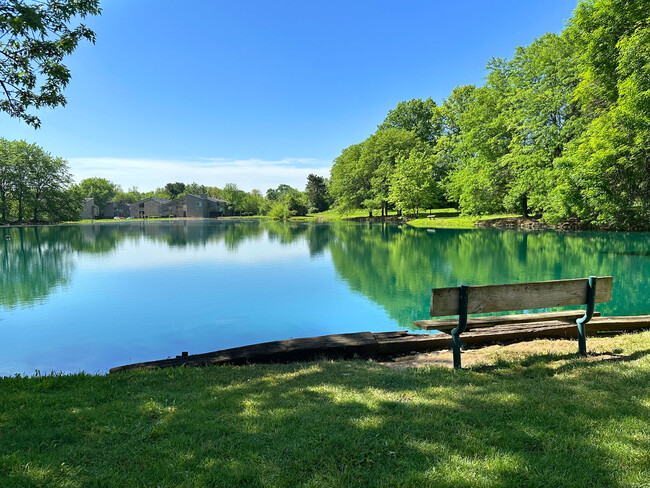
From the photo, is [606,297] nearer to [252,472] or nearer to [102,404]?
[252,472]

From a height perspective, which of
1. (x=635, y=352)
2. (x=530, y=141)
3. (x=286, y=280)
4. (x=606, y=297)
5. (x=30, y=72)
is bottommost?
(x=286, y=280)

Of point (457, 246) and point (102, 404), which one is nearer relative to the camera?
point (102, 404)

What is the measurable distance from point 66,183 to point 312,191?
170 ft

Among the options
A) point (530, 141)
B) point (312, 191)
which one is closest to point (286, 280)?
point (530, 141)

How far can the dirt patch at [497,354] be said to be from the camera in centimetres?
504

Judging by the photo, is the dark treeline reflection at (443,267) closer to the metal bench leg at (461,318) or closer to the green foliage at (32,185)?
the metal bench leg at (461,318)

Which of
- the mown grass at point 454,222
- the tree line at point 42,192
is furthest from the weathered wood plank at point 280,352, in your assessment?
the tree line at point 42,192

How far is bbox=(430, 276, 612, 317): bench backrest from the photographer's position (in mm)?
4578

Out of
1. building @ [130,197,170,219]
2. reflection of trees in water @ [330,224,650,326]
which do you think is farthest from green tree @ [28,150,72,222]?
reflection of trees in water @ [330,224,650,326]

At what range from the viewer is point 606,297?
5137 millimetres

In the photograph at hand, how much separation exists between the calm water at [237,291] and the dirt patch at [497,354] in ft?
12.2

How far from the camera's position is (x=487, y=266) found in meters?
17.0

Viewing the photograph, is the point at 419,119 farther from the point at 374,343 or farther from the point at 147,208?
the point at 147,208

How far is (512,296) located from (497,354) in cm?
113
